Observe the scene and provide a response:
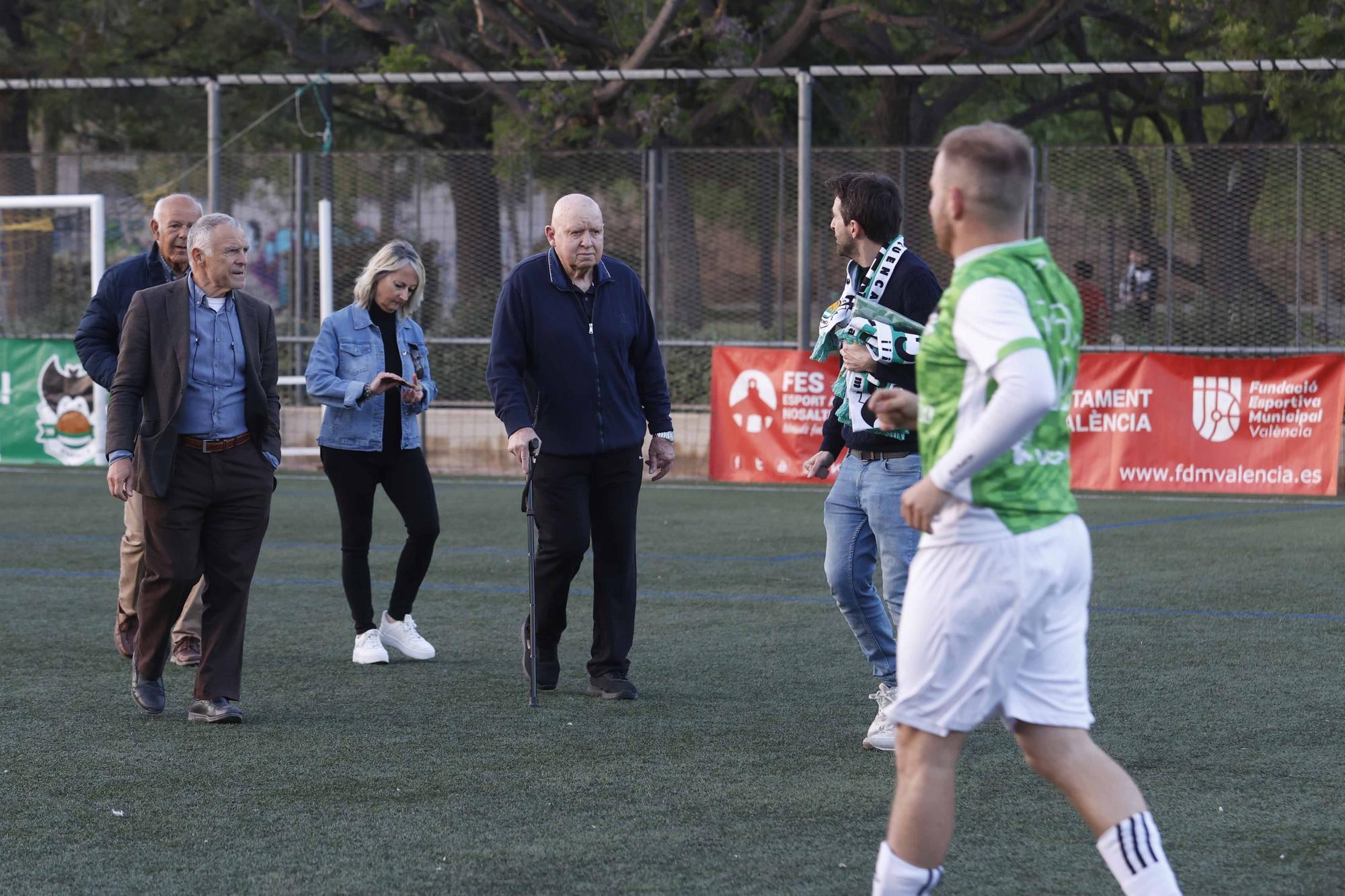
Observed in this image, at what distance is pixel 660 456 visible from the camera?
22.6 feet

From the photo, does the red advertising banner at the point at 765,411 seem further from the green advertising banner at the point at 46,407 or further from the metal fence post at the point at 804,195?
the green advertising banner at the point at 46,407

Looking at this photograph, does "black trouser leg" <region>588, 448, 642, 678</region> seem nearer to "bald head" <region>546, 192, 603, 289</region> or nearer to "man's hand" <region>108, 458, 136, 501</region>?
"bald head" <region>546, 192, 603, 289</region>

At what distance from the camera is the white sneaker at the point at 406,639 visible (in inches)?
303

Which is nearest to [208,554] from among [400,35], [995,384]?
[995,384]

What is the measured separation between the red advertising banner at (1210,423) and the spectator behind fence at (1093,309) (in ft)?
3.66

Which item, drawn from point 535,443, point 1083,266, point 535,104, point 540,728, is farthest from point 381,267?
point 535,104

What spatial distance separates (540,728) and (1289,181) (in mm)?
10011

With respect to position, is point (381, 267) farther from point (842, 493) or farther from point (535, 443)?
point (842, 493)

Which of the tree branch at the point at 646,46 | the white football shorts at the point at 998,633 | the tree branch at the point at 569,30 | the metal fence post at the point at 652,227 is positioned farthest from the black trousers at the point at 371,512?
the tree branch at the point at 569,30

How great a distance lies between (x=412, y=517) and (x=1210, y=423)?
25.2 feet

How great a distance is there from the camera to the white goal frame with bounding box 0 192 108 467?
15508 mm

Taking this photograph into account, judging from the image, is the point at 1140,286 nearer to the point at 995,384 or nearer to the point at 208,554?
the point at 208,554

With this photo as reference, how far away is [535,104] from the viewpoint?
18.5m

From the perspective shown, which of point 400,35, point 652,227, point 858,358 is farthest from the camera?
point 400,35
